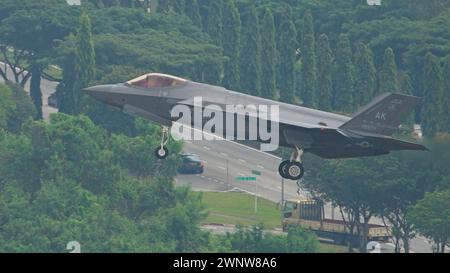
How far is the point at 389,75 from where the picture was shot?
178250 millimetres

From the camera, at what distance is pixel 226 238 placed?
144375 millimetres

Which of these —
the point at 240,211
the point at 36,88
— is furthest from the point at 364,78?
the point at 36,88

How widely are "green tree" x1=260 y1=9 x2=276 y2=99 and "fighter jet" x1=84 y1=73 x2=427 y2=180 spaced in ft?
312

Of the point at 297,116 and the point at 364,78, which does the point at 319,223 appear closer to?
the point at 364,78

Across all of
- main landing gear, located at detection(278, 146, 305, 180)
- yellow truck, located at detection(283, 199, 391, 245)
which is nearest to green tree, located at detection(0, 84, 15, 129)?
yellow truck, located at detection(283, 199, 391, 245)

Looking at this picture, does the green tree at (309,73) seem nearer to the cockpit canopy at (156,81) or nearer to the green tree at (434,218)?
the green tree at (434,218)

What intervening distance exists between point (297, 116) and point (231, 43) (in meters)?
106

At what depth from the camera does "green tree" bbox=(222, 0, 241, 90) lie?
18675 cm

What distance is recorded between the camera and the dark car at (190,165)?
6929 inches

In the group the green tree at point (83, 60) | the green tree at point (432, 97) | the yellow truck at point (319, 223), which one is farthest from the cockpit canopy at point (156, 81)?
the green tree at point (83, 60)

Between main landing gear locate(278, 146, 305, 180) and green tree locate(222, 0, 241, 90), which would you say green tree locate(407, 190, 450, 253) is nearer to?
green tree locate(222, 0, 241, 90)

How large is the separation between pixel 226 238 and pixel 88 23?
162 feet

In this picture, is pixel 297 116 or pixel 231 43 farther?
pixel 231 43
